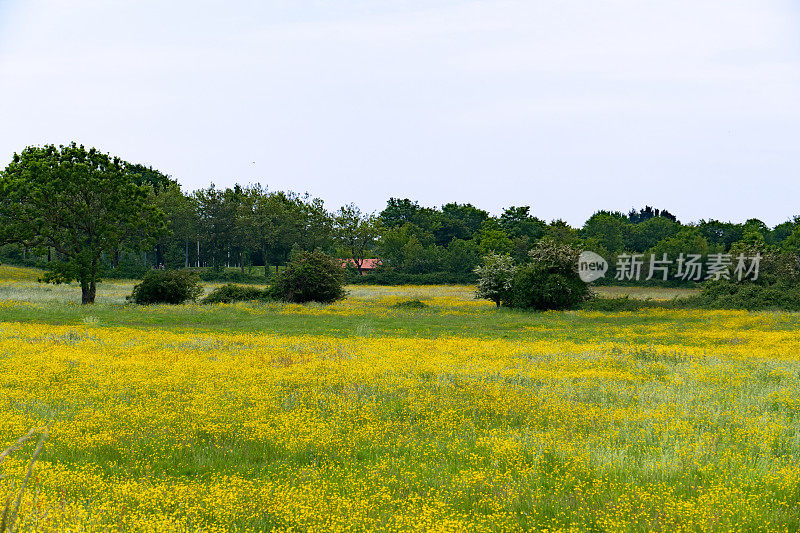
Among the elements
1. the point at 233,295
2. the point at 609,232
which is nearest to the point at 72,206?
the point at 233,295

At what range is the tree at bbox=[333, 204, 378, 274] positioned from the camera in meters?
102

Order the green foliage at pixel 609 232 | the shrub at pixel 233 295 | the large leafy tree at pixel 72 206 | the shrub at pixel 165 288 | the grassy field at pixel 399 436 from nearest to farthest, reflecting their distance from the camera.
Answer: the grassy field at pixel 399 436 < the large leafy tree at pixel 72 206 < the shrub at pixel 165 288 < the shrub at pixel 233 295 < the green foliage at pixel 609 232

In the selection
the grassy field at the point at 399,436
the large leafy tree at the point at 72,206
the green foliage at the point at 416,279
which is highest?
the large leafy tree at the point at 72,206

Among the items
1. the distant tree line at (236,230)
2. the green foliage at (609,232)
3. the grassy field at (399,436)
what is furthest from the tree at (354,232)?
the grassy field at (399,436)

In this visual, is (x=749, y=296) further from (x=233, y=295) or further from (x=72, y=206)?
(x=72, y=206)

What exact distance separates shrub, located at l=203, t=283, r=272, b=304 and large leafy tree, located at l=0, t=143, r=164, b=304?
6.17 metres


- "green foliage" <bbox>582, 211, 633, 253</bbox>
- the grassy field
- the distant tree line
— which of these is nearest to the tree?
the distant tree line

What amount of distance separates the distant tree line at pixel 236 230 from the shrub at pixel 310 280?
8.09 m

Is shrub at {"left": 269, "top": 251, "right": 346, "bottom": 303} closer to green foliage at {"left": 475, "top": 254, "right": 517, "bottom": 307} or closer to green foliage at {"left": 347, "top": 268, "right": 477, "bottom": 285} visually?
green foliage at {"left": 475, "top": 254, "right": 517, "bottom": 307}

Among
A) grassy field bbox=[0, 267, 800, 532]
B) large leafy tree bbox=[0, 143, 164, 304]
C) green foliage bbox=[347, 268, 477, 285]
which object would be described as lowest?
grassy field bbox=[0, 267, 800, 532]

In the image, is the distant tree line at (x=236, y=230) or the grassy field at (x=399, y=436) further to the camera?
the distant tree line at (x=236, y=230)

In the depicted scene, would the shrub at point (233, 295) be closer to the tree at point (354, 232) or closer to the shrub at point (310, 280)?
the shrub at point (310, 280)

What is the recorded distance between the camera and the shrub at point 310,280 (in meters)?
46.4

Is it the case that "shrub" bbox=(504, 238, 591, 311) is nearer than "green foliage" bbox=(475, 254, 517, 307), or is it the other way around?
"shrub" bbox=(504, 238, 591, 311)
